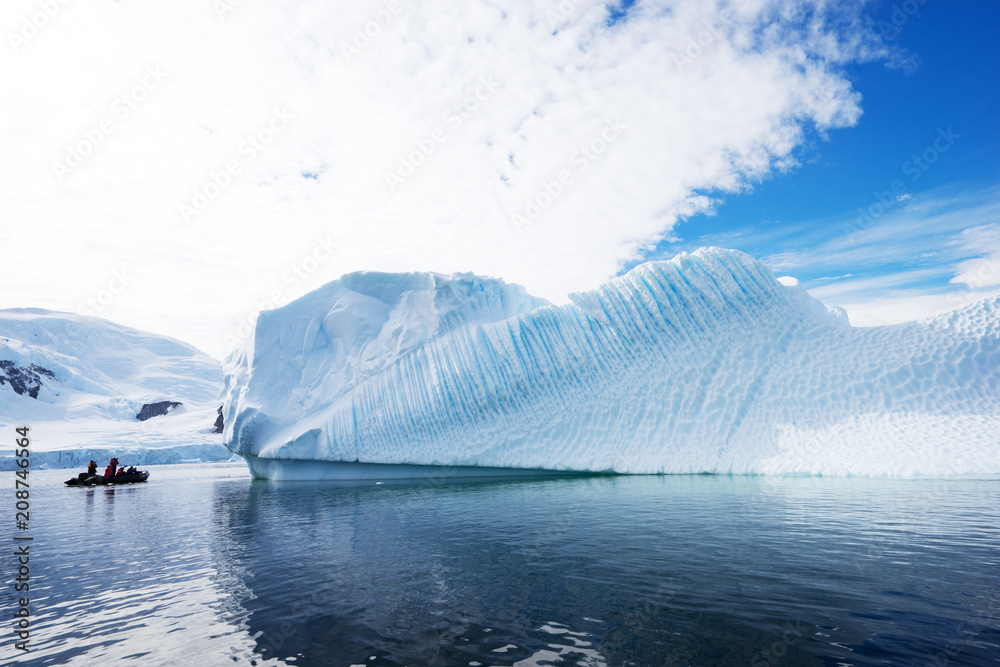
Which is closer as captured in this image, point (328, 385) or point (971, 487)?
point (971, 487)

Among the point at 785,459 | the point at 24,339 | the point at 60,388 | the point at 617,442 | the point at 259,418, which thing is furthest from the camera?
the point at 24,339

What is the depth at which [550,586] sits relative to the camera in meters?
5.26

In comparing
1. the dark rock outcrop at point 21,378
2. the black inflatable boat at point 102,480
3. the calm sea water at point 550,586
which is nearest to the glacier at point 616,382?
the calm sea water at point 550,586

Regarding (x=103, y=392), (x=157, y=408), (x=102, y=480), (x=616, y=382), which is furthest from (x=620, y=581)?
(x=103, y=392)

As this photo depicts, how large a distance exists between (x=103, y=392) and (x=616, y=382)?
74555 millimetres

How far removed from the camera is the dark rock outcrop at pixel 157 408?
64.8 meters

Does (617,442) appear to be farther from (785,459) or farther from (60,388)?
(60,388)

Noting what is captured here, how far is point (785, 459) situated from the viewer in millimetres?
13703

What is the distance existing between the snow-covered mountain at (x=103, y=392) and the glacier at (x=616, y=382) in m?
31.1

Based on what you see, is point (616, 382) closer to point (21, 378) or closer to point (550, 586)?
point (550, 586)

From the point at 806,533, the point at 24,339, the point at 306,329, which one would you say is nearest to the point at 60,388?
the point at 24,339

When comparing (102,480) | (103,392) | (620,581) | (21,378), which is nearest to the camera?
(620,581)

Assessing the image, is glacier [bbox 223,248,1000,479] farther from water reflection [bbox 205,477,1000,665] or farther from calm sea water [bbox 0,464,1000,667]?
water reflection [bbox 205,477,1000,665]

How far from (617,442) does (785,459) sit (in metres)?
4.48
